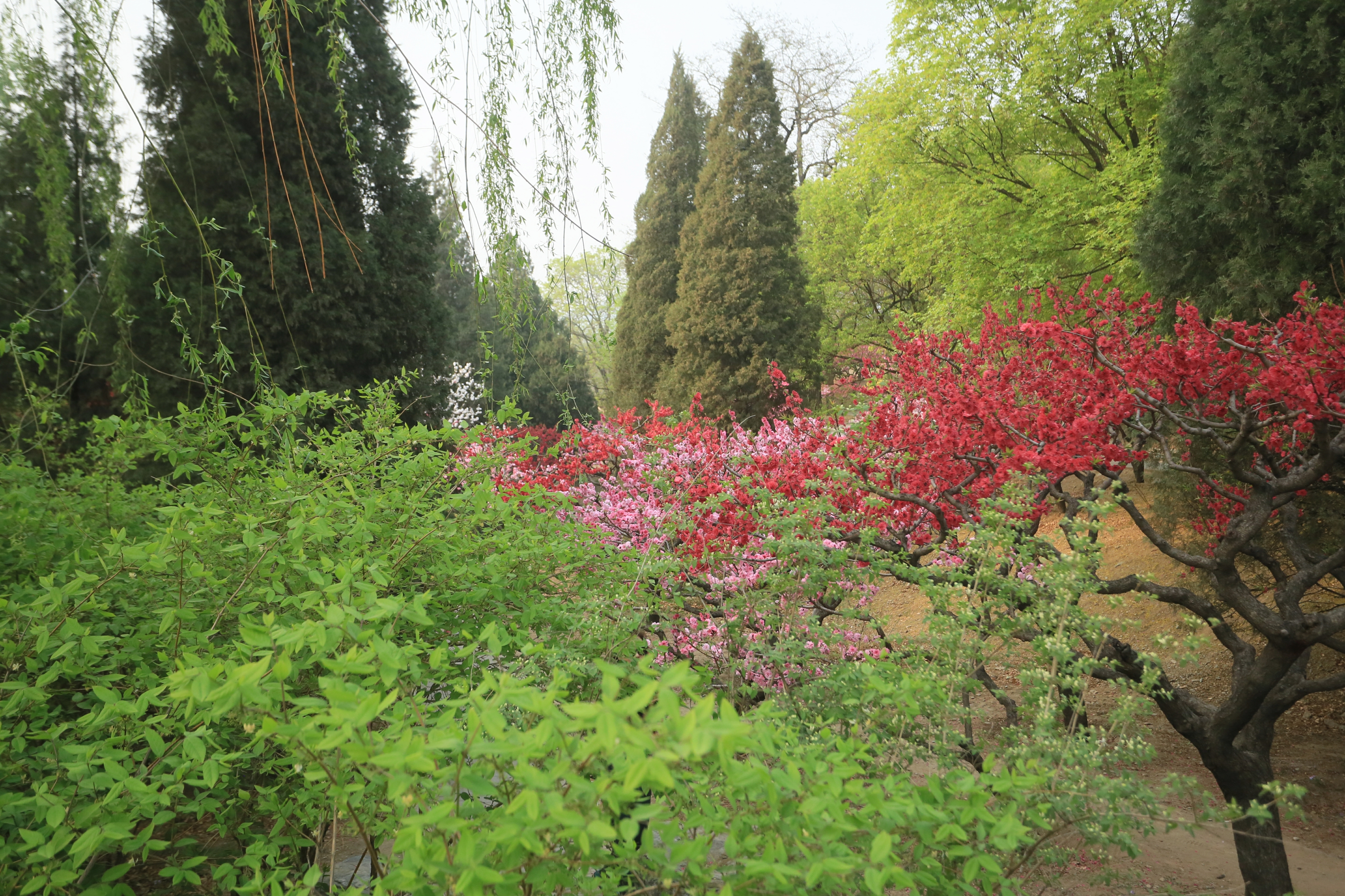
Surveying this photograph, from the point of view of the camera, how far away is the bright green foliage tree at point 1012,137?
9078mm

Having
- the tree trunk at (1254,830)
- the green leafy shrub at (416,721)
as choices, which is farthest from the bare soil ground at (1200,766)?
the green leafy shrub at (416,721)

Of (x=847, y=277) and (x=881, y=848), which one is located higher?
(x=847, y=277)

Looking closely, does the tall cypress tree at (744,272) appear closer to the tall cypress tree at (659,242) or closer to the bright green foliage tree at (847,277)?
the bright green foliage tree at (847,277)

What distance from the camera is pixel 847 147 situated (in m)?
13.9

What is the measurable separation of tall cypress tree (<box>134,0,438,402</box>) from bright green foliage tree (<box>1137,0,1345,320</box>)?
7.20 meters

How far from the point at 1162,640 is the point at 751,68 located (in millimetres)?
16813

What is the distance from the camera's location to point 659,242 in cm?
1820

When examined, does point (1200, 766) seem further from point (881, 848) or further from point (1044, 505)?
point (881, 848)

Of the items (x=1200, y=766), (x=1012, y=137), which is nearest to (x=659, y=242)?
(x=1012, y=137)

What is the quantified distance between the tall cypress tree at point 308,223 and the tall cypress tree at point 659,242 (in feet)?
26.8

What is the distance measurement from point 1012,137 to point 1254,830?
957 cm

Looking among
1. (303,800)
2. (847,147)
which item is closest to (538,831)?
(303,800)

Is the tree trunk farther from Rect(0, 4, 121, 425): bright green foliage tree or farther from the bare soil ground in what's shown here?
Rect(0, 4, 121, 425): bright green foliage tree

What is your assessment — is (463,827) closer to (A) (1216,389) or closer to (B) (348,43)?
(A) (1216,389)
